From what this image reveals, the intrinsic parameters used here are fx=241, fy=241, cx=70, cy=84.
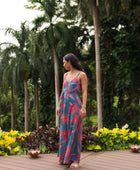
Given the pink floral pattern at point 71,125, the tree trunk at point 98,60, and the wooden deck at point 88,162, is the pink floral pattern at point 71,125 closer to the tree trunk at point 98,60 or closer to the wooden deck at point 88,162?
the wooden deck at point 88,162

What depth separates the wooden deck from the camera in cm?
311

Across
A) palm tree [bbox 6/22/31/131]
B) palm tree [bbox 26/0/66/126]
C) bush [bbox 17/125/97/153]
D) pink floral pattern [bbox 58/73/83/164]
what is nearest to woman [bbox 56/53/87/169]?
pink floral pattern [bbox 58/73/83/164]

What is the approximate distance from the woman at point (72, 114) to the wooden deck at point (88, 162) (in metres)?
0.18

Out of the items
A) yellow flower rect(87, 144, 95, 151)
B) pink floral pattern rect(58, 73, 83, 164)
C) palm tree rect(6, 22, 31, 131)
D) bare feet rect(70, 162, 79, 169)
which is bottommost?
yellow flower rect(87, 144, 95, 151)

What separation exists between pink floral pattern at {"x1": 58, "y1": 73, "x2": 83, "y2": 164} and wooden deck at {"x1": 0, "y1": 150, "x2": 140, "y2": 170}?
0.18 metres

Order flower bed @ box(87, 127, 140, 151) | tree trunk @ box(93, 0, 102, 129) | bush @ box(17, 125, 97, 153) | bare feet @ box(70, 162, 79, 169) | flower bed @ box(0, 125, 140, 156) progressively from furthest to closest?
tree trunk @ box(93, 0, 102, 129)
flower bed @ box(87, 127, 140, 151)
bush @ box(17, 125, 97, 153)
flower bed @ box(0, 125, 140, 156)
bare feet @ box(70, 162, 79, 169)

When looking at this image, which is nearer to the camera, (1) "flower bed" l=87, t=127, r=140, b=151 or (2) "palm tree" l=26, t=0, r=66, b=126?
(1) "flower bed" l=87, t=127, r=140, b=151

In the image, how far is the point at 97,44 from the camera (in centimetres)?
977

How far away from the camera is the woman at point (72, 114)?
312 cm

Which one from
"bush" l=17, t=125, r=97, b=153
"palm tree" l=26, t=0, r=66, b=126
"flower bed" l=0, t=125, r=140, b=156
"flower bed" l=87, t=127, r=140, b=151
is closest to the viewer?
"flower bed" l=0, t=125, r=140, b=156

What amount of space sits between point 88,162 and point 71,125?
666 mm

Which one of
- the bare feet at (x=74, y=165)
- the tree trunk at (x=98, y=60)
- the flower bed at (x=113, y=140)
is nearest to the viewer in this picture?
the bare feet at (x=74, y=165)

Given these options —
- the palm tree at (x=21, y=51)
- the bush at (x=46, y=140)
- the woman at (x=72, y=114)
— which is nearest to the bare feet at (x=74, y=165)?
the woman at (x=72, y=114)

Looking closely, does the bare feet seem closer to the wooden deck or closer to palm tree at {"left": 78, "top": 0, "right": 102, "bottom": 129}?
the wooden deck
